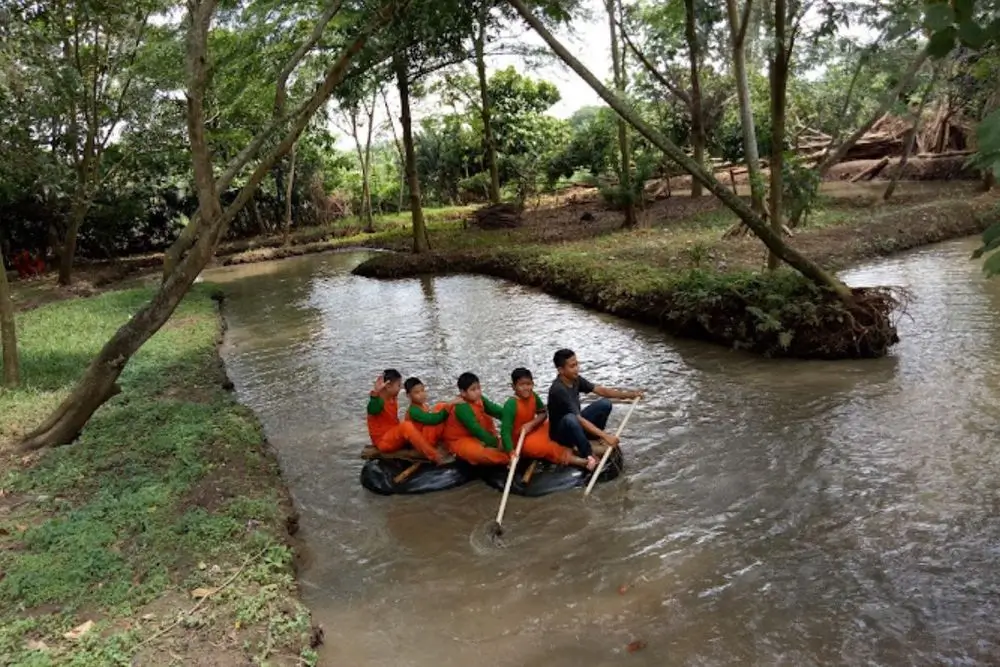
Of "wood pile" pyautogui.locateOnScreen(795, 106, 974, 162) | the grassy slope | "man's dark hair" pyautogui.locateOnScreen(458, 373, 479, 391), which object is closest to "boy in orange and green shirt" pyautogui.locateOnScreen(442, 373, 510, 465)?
"man's dark hair" pyautogui.locateOnScreen(458, 373, 479, 391)

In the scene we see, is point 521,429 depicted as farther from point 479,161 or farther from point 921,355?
point 479,161

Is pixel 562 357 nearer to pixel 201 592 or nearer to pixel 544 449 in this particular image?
pixel 544 449

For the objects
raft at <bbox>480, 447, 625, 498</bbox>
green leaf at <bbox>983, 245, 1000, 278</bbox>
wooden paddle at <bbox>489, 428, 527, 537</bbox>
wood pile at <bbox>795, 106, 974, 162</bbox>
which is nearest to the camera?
green leaf at <bbox>983, 245, 1000, 278</bbox>

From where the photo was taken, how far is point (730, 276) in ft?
38.2

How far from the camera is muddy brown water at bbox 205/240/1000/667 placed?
4.82 meters

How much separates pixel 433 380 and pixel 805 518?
6.12 m

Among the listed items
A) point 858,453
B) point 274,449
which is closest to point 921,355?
Result: point 858,453

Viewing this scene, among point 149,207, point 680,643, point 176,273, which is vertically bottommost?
point 680,643

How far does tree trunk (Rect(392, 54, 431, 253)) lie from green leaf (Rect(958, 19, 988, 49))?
17.4 m

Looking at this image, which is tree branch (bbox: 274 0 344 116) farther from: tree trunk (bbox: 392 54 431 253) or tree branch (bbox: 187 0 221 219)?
tree trunk (bbox: 392 54 431 253)

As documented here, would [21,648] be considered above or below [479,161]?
below

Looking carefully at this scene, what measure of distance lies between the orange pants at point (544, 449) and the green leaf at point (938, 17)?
5649 mm

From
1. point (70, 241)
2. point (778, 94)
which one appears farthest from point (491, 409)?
point (70, 241)

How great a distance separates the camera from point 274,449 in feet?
29.1
